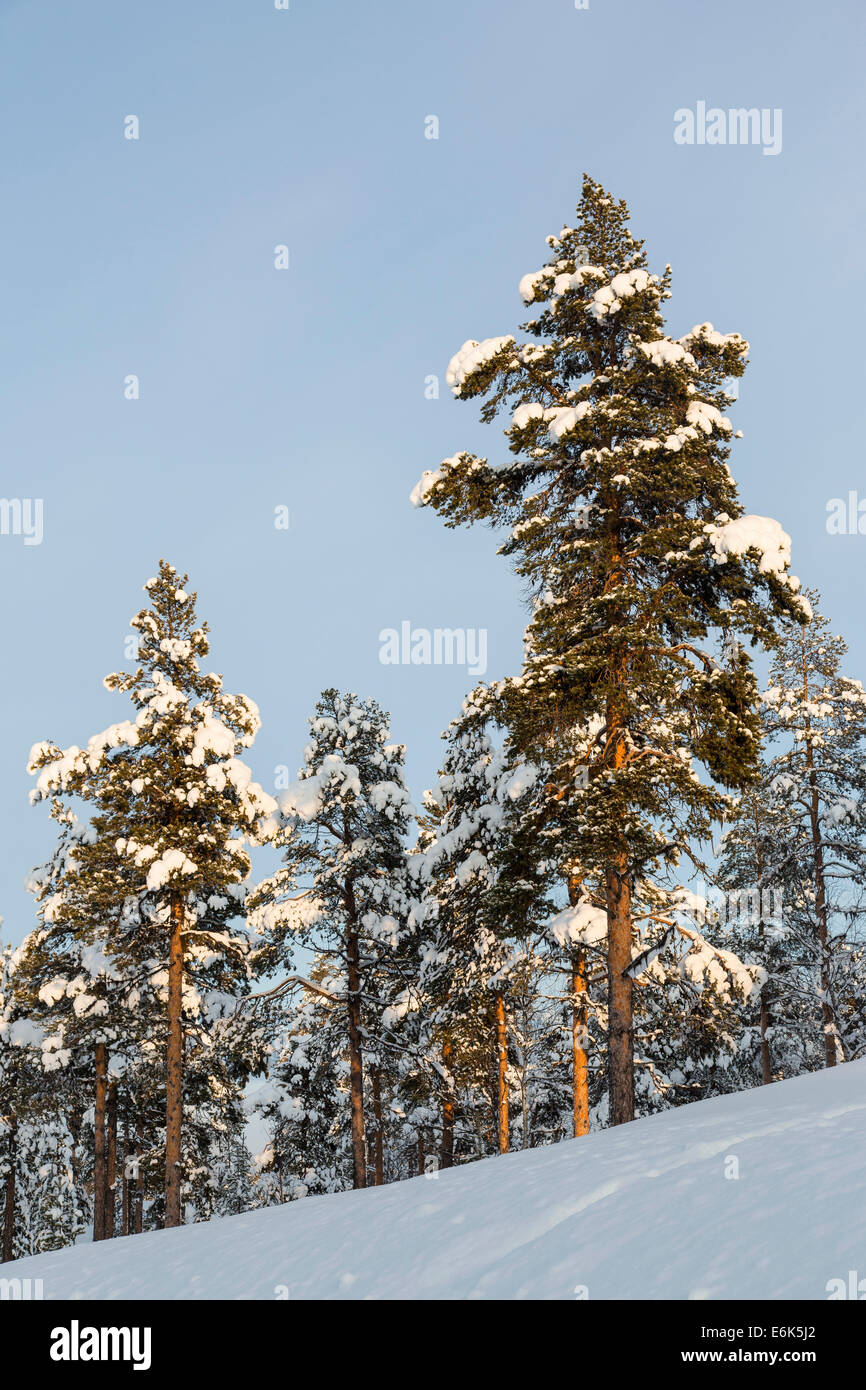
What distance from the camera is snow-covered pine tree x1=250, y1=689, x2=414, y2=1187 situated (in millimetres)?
21359

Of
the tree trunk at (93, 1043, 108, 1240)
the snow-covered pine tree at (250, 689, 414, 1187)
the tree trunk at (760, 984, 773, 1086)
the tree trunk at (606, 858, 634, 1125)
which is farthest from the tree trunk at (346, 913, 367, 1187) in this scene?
the tree trunk at (760, 984, 773, 1086)

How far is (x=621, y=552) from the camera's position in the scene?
14.8m

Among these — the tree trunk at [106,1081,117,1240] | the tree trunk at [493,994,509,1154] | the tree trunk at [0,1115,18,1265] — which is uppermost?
the tree trunk at [493,994,509,1154]

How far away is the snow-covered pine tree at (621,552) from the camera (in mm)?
13055

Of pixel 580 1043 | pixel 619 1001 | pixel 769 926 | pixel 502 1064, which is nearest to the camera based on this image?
pixel 619 1001

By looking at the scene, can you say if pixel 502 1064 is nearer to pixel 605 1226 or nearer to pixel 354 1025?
pixel 354 1025

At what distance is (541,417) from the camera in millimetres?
14617

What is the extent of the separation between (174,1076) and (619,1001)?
393 inches

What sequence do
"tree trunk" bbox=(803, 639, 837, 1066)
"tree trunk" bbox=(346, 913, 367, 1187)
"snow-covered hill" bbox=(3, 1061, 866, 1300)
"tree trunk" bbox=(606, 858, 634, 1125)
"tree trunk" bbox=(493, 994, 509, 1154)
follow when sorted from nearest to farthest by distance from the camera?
"snow-covered hill" bbox=(3, 1061, 866, 1300) < "tree trunk" bbox=(606, 858, 634, 1125) < "tree trunk" bbox=(346, 913, 367, 1187) < "tree trunk" bbox=(803, 639, 837, 1066) < "tree trunk" bbox=(493, 994, 509, 1154)

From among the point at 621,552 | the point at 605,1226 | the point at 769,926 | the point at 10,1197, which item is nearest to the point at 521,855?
the point at 621,552

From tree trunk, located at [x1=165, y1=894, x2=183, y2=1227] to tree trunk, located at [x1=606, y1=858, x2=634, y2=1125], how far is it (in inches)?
372

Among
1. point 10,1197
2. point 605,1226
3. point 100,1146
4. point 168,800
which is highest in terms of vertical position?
point 168,800

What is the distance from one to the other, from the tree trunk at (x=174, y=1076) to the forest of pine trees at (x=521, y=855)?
0.24 ft

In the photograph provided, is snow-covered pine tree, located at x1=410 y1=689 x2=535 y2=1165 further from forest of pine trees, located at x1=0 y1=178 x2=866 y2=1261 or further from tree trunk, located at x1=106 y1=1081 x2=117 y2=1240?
tree trunk, located at x1=106 y1=1081 x2=117 y2=1240
